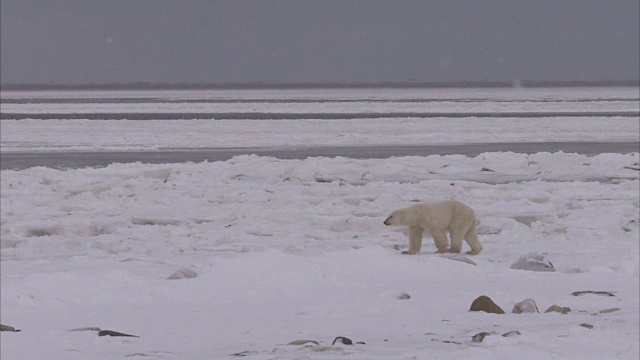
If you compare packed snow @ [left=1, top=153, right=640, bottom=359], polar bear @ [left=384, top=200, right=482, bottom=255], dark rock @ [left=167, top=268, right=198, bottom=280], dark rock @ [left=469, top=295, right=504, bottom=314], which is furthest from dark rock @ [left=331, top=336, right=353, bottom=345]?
polar bear @ [left=384, top=200, right=482, bottom=255]

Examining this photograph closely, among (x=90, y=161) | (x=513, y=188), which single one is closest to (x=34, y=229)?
(x=513, y=188)

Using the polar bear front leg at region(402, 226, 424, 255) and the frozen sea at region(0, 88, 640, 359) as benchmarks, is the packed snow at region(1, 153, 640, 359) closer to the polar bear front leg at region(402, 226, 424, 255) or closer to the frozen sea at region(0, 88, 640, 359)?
the frozen sea at region(0, 88, 640, 359)

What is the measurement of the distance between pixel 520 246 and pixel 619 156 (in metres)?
8.56

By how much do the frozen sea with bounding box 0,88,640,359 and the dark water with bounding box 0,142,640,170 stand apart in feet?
3.47

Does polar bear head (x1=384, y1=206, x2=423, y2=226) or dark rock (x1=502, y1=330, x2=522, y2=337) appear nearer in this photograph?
dark rock (x1=502, y1=330, x2=522, y2=337)

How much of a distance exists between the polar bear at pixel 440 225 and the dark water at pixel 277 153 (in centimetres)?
990

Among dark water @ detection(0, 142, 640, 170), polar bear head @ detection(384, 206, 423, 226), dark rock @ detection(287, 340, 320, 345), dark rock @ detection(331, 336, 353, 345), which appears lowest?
dark water @ detection(0, 142, 640, 170)

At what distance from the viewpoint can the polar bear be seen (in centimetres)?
791

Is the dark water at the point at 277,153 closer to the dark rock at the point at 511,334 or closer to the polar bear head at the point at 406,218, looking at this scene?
the polar bear head at the point at 406,218

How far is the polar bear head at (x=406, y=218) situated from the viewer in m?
7.95

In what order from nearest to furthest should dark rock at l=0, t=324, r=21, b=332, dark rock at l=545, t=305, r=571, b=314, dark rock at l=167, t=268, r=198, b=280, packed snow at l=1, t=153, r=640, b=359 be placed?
packed snow at l=1, t=153, r=640, b=359 < dark rock at l=0, t=324, r=21, b=332 < dark rock at l=545, t=305, r=571, b=314 < dark rock at l=167, t=268, r=198, b=280

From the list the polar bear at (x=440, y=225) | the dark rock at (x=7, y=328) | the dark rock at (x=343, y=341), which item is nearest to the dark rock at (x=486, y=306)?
the dark rock at (x=343, y=341)

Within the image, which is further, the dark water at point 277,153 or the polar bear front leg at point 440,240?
the dark water at point 277,153

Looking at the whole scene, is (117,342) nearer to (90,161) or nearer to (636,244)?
(636,244)
